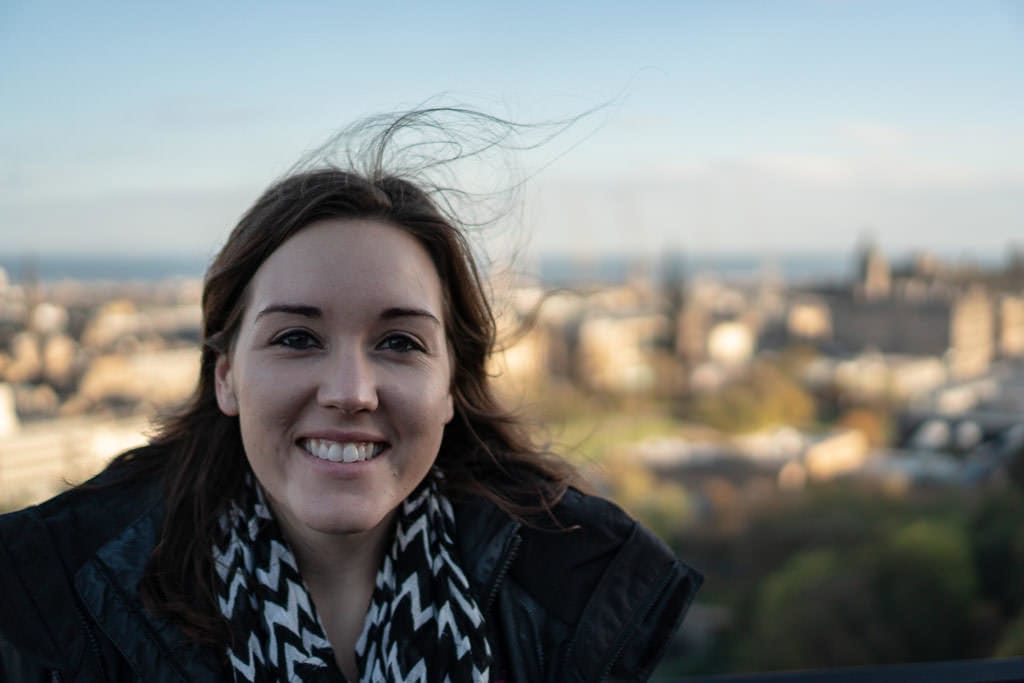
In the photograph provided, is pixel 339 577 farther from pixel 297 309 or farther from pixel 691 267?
pixel 691 267

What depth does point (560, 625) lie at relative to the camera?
1.28 m

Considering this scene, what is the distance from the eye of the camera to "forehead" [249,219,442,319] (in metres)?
1.10

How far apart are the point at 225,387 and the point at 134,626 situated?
292 mm

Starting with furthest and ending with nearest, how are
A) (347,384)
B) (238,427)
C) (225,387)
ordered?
(238,427) → (225,387) → (347,384)

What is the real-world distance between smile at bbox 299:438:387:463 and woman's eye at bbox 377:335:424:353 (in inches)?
4.5

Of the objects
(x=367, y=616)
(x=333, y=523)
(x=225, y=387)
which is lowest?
(x=367, y=616)

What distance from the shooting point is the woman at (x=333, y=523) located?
1.10 m

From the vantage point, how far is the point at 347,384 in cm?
107

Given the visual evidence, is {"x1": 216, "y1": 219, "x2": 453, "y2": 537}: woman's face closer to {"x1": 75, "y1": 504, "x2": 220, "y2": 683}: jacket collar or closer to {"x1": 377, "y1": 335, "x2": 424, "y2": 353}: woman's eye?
{"x1": 377, "y1": 335, "x2": 424, "y2": 353}: woman's eye

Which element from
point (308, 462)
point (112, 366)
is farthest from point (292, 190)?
point (112, 366)

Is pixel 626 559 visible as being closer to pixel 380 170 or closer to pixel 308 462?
pixel 308 462

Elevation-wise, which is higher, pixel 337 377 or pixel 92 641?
pixel 337 377

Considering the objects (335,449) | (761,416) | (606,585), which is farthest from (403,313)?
(761,416)

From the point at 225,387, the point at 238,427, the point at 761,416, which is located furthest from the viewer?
the point at 761,416
